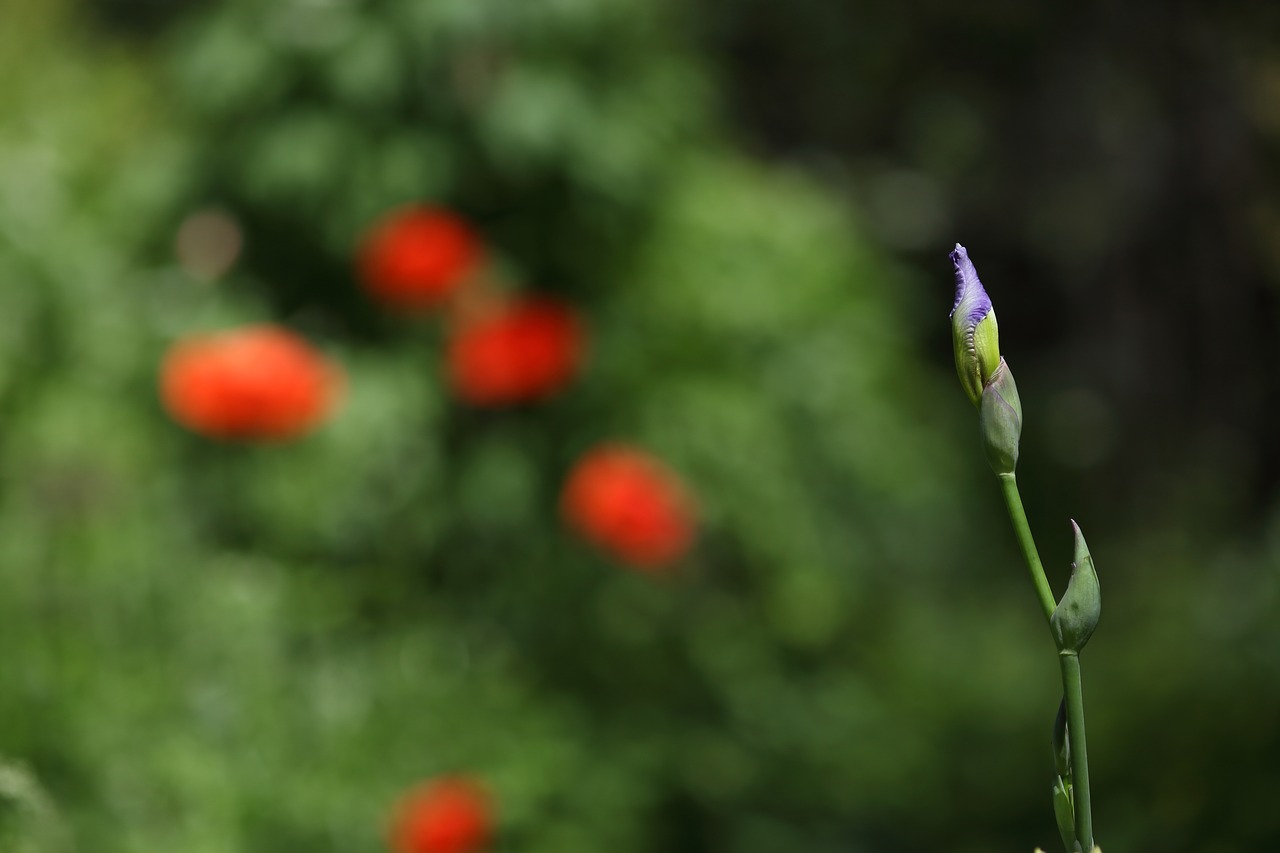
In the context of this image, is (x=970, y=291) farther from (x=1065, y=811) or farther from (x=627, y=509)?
(x=627, y=509)

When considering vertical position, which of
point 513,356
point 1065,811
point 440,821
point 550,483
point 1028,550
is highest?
point 1028,550

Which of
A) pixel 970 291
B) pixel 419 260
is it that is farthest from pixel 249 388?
pixel 970 291

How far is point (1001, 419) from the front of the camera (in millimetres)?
710

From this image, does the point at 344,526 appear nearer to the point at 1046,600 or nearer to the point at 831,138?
the point at 1046,600

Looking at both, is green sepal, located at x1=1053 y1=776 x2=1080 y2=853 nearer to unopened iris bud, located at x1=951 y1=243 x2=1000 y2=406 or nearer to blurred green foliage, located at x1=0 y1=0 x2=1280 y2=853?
unopened iris bud, located at x1=951 y1=243 x2=1000 y2=406

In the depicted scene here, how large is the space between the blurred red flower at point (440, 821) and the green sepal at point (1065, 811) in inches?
52.4

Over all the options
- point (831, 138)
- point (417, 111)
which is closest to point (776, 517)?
point (417, 111)

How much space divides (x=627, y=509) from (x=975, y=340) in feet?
6.23

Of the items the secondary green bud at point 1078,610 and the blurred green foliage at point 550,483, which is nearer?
the secondary green bud at point 1078,610

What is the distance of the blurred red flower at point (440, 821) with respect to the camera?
1912 millimetres

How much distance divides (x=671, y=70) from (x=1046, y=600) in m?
2.79

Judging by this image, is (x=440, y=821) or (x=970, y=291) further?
(x=440, y=821)

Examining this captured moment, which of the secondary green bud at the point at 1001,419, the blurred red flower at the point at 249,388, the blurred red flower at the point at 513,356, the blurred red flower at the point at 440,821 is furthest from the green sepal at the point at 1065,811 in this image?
the blurred red flower at the point at 513,356

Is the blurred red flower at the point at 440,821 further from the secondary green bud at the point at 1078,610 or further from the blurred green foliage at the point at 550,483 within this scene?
the secondary green bud at the point at 1078,610
